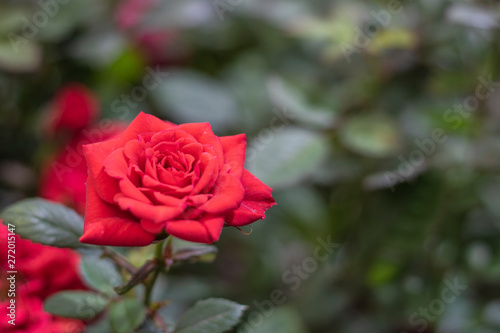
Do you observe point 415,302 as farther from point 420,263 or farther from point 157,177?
point 157,177

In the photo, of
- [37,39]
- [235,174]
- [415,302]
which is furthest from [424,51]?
[37,39]

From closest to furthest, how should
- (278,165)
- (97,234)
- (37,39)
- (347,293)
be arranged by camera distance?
(97,234)
(278,165)
(347,293)
(37,39)

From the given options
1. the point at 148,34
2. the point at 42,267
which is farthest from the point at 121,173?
the point at 148,34

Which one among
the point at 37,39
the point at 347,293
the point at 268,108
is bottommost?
the point at 347,293

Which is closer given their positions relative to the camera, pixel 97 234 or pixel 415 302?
pixel 97 234

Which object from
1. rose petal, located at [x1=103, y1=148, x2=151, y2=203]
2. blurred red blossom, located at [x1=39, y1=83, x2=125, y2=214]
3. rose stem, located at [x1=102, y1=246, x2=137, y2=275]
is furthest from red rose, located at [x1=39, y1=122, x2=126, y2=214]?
rose petal, located at [x1=103, y1=148, x2=151, y2=203]

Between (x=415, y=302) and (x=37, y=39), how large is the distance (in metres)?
0.87

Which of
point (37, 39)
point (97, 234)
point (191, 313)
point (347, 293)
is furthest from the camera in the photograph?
point (37, 39)

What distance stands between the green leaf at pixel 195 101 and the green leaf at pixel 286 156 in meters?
0.22

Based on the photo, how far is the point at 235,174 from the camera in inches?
14.9

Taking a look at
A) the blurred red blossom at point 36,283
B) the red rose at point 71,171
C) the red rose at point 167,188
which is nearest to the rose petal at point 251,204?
the red rose at point 167,188

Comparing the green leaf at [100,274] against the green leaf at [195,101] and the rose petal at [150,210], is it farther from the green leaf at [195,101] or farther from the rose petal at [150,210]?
the green leaf at [195,101]

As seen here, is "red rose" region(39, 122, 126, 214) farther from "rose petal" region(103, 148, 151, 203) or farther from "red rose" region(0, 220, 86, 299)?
"rose petal" region(103, 148, 151, 203)

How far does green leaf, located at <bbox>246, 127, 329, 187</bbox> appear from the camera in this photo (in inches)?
27.6
